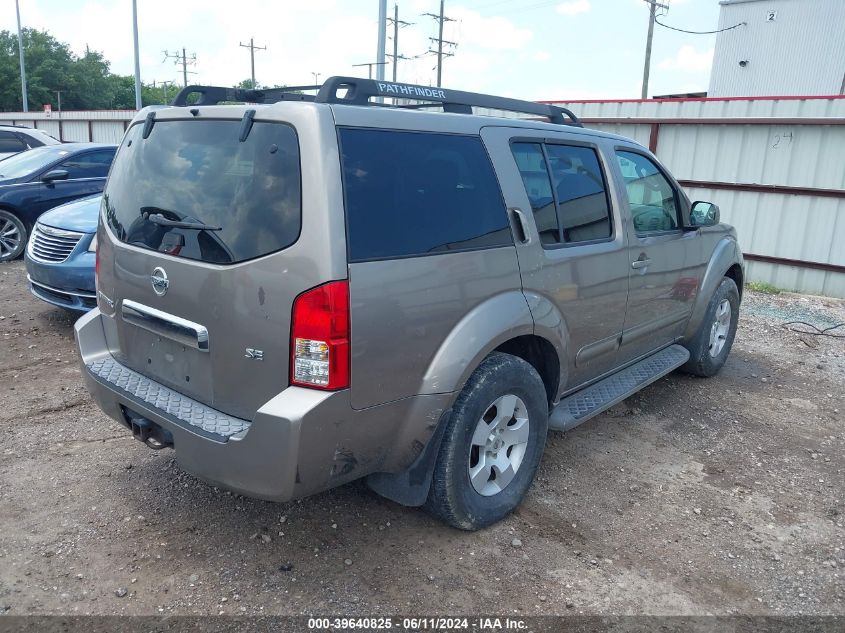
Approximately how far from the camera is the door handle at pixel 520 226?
Result: 3.28 metres

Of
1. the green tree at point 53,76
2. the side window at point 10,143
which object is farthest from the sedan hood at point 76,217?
the green tree at point 53,76

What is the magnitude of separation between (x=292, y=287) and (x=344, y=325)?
0.24 metres

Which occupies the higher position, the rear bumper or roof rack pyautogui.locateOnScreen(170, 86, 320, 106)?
roof rack pyautogui.locateOnScreen(170, 86, 320, 106)

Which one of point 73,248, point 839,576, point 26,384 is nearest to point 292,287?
point 839,576

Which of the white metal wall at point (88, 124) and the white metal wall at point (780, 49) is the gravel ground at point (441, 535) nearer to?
the white metal wall at point (88, 124)

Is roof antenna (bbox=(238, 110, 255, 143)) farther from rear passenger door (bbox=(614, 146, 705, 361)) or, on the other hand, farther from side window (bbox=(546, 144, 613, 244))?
rear passenger door (bbox=(614, 146, 705, 361))

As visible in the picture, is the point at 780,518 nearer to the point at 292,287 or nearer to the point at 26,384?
the point at 292,287

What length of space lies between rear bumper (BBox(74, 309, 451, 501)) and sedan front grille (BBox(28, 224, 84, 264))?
3.42 meters

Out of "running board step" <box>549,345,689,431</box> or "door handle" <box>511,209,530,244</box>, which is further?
"running board step" <box>549,345,689,431</box>

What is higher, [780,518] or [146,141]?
[146,141]

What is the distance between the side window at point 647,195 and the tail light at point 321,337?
240 cm

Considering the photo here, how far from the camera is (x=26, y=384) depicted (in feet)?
16.2

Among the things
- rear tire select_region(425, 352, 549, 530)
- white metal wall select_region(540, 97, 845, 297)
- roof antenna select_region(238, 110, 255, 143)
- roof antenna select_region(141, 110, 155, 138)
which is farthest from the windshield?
white metal wall select_region(540, 97, 845, 297)

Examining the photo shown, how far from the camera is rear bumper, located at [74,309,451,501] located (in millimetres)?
2508
